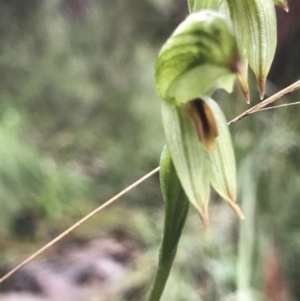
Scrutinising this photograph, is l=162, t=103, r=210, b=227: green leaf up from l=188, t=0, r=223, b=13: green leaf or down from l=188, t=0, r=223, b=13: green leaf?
down

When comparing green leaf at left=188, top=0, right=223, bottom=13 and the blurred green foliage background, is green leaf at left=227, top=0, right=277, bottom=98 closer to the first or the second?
green leaf at left=188, top=0, right=223, bottom=13

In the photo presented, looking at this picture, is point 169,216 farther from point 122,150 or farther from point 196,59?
point 122,150

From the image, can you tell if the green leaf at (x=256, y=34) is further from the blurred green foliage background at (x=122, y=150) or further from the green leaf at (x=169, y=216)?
the blurred green foliage background at (x=122, y=150)

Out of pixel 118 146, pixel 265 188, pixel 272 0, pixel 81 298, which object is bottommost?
pixel 81 298

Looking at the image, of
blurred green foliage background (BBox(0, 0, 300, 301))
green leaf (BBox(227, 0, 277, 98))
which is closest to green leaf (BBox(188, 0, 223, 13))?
green leaf (BBox(227, 0, 277, 98))

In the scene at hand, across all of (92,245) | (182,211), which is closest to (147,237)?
(92,245)

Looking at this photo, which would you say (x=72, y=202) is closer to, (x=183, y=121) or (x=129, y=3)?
(x=129, y=3)

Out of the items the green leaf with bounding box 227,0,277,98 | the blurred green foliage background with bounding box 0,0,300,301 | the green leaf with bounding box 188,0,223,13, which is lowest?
the blurred green foliage background with bounding box 0,0,300,301

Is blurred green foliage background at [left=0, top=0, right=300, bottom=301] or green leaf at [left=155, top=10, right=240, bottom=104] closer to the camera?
green leaf at [left=155, top=10, right=240, bottom=104]
